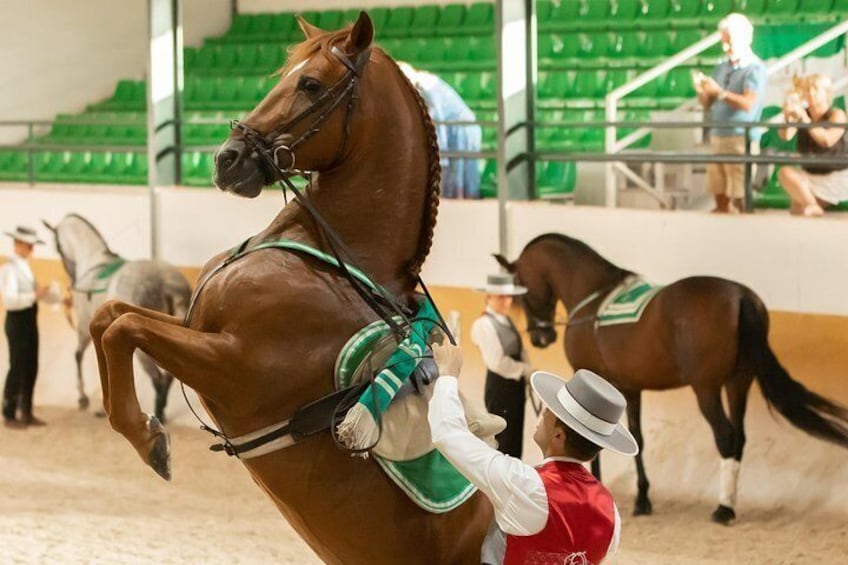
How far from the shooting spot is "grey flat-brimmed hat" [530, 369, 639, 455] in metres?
2.86

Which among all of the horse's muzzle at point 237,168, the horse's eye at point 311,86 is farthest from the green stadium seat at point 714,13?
the horse's muzzle at point 237,168

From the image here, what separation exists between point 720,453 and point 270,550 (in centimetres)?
220

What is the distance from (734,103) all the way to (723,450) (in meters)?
1.77

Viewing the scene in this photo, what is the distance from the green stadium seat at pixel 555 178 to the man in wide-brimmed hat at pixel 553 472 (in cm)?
512

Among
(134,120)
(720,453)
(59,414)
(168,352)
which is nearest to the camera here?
(168,352)

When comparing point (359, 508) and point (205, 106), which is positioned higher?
point (205, 106)

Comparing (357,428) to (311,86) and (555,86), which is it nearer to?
(311,86)

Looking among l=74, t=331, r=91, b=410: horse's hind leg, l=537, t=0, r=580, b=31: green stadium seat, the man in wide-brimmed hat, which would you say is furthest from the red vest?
l=537, t=0, r=580, b=31: green stadium seat

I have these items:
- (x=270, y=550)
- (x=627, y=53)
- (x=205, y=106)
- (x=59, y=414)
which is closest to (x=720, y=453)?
(x=270, y=550)

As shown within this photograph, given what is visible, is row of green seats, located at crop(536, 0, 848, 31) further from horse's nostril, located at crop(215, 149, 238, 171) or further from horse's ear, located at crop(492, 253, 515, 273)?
horse's nostril, located at crop(215, 149, 238, 171)

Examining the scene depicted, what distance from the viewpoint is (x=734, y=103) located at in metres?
7.10

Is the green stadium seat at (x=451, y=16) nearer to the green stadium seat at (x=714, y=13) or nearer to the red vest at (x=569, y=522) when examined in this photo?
the green stadium seat at (x=714, y=13)

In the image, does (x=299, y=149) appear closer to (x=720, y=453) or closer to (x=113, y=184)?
(x=720, y=453)

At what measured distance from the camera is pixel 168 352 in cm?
301
